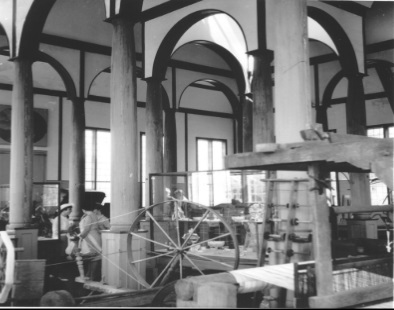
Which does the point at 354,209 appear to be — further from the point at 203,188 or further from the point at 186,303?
the point at 203,188

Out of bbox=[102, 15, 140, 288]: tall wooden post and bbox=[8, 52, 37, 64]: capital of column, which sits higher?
bbox=[8, 52, 37, 64]: capital of column

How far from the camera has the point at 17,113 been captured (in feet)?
37.2

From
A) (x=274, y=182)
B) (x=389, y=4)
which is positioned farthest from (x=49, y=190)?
(x=389, y=4)

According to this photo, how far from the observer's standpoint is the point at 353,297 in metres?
4.06

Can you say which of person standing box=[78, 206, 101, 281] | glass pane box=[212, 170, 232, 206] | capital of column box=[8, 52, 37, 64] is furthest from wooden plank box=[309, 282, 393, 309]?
glass pane box=[212, 170, 232, 206]

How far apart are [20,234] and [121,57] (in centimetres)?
474

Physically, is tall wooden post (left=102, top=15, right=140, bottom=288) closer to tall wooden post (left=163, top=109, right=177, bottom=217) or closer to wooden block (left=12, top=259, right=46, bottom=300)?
wooden block (left=12, top=259, right=46, bottom=300)

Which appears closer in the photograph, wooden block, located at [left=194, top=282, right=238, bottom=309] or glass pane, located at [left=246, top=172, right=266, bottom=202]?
wooden block, located at [left=194, top=282, right=238, bottom=309]

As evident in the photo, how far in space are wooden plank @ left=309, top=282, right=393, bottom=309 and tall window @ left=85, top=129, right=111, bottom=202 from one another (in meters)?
16.5

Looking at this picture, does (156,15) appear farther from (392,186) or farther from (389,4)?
(392,186)

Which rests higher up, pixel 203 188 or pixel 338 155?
pixel 203 188

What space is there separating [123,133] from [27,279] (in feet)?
11.4

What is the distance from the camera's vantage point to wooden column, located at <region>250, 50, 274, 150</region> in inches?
391

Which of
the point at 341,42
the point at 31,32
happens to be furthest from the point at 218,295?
the point at 341,42
